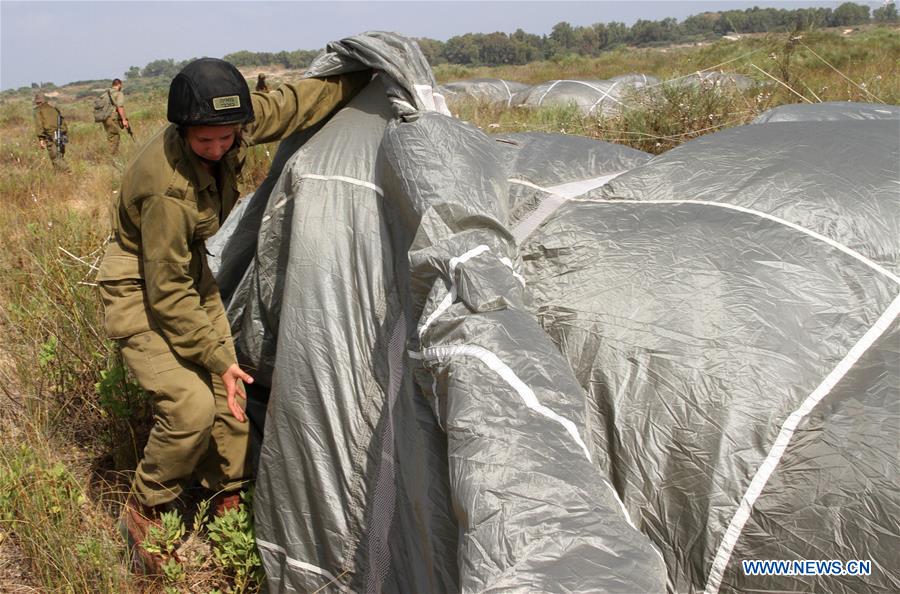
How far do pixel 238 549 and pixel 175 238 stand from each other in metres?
1.09

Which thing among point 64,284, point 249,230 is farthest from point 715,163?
point 64,284

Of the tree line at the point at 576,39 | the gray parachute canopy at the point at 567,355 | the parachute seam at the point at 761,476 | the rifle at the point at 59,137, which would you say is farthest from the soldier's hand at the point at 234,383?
the tree line at the point at 576,39

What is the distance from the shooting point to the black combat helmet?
2123 millimetres

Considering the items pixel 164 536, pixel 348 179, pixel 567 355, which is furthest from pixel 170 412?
pixel 567 355

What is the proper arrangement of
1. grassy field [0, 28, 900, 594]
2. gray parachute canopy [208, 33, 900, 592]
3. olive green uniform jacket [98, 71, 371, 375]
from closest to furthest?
gray parachute canopy [208, 33, 900, 592] < olive green uniform jacket [98, 71, 371, 375] < grassy field [0, 28, 900, 594]

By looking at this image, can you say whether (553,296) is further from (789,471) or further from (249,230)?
(249,230)

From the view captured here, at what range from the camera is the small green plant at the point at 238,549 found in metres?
2.48

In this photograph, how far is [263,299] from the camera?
2727 millimetres

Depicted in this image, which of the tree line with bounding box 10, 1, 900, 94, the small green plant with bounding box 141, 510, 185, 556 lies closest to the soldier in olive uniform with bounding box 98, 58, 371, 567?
the small green plant with bounding box 141, 510, 185, 556

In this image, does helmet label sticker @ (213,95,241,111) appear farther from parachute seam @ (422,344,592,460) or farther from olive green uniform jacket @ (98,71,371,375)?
parachute seam @ (422,344,592,460)

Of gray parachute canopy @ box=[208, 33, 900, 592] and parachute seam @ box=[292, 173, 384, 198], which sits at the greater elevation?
parachute seam @ box=[292, 173, 384, 198]

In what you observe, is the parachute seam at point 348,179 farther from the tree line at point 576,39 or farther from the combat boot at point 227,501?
the tree line at point 576,39

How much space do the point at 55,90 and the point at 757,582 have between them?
283 ft

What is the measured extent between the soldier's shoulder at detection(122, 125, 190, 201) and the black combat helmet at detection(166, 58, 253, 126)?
0.36 feet
